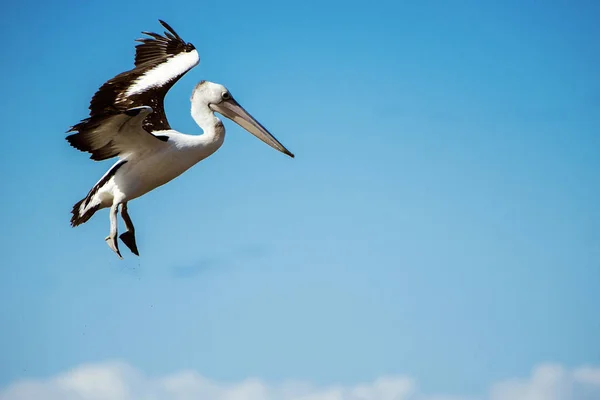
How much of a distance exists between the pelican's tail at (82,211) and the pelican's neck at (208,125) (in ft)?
5.41

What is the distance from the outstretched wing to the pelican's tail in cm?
84

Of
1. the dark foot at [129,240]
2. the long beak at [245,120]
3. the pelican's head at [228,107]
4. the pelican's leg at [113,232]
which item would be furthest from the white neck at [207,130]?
the dark foot at [129,240]

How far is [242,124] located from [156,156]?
Answer: 172 centimetres

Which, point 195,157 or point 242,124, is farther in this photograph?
point 242,124

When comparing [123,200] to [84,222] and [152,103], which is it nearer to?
[84,222]

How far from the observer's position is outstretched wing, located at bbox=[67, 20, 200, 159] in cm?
1250

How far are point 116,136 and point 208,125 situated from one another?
1.27 meters

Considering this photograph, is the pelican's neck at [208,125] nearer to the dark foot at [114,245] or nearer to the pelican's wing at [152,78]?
the pelican's wing at [152,78]

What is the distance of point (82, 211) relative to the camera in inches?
480

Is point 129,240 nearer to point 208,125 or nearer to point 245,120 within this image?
point 208,125

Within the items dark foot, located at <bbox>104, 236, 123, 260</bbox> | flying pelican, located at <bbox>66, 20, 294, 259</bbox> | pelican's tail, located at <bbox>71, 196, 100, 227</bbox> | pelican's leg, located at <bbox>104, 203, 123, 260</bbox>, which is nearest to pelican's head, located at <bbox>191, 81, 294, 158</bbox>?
flying pelican, located at <bbox>66, 20, 294, 259</bbox>

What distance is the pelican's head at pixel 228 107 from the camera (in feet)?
40.6

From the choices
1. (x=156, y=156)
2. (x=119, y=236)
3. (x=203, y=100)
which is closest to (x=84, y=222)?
(x=119, y=236)

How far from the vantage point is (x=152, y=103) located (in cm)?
1274
